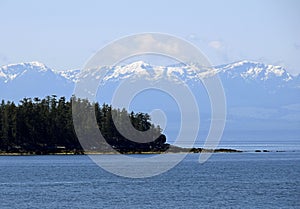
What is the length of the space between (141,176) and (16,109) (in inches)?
2575

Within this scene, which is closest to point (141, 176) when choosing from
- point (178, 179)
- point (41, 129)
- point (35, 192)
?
point (178, 179)

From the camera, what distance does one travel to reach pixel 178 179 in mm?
98375

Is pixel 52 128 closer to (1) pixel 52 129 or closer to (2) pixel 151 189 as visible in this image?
(1) pixel 52 129

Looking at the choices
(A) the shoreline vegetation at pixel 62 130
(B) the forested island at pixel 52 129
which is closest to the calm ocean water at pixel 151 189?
(B) the forested island at pixel 52 129

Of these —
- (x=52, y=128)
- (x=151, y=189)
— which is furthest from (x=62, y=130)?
(x=151, y=189)

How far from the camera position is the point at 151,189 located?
83938 mm

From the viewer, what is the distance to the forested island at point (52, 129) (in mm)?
160750

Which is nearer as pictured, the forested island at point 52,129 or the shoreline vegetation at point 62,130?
the forested island at point 52,129

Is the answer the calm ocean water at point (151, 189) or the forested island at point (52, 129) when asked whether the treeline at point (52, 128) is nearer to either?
the forested island at point (52, 129)

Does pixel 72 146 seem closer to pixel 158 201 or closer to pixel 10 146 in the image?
pixel 10 146

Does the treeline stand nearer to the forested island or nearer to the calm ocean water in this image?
the forested island

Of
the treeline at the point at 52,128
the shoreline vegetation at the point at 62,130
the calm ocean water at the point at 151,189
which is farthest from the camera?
the shoreline vegetation at the point at 62,130

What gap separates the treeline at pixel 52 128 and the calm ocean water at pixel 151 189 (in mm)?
44723

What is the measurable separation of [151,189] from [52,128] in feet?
269
